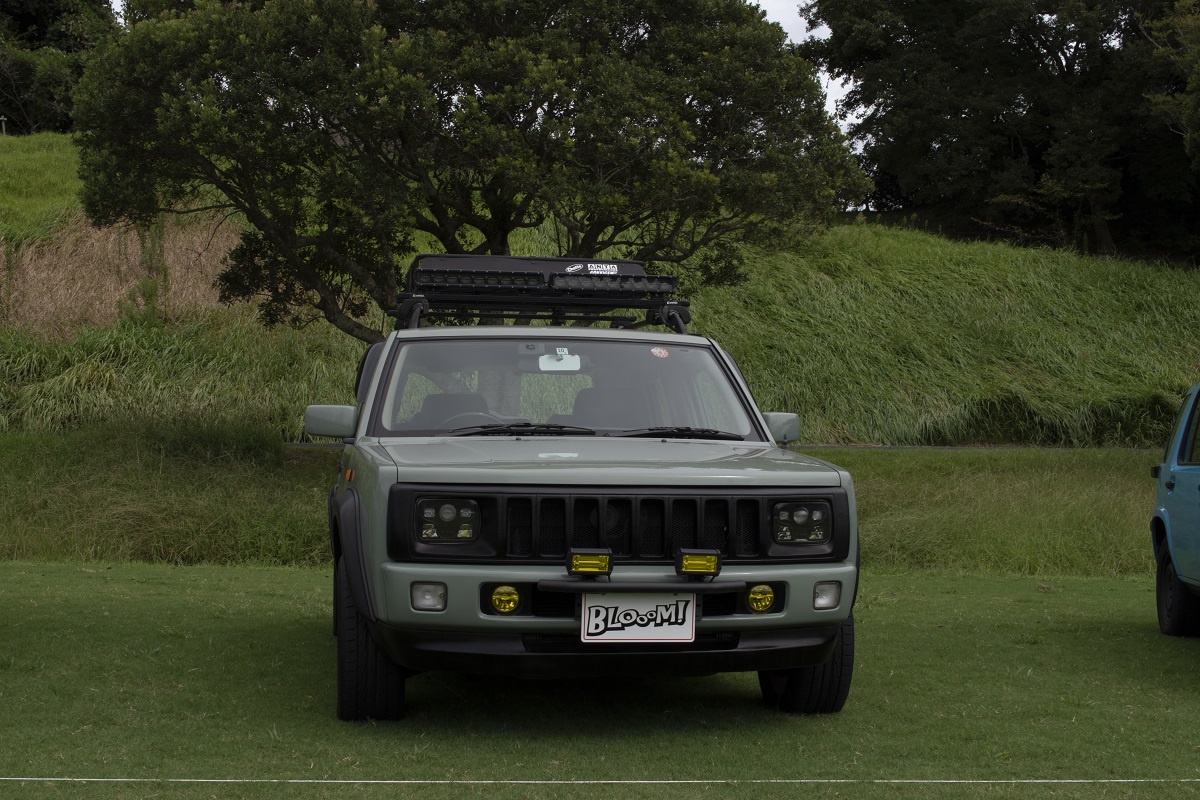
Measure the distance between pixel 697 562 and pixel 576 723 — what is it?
1.10m

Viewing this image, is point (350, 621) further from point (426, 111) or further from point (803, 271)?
point (803, 271)

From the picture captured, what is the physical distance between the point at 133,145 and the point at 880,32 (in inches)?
1283

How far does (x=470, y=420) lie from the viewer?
20.7 feet

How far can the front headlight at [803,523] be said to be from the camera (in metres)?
5.41

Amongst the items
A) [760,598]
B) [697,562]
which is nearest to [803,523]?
[760,598]

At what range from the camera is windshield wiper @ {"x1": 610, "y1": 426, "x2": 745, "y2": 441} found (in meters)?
6.23

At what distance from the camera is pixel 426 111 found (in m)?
15.5

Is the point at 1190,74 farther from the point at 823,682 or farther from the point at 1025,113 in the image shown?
the point at 1025,113

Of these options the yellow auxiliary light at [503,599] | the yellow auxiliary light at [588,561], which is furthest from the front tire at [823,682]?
the yellow auxiliary light at [503,599]

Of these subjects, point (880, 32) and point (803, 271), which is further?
point (880, 32)

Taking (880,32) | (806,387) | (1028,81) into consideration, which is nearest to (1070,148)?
(1028,81)

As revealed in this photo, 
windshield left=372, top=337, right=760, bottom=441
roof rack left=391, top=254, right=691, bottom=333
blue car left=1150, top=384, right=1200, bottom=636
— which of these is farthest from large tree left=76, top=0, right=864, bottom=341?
windshield left=372, top=337, right=760, bottom=441

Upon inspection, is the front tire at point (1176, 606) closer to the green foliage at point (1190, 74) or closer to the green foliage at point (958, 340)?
the green foliage at point (1190, 74)

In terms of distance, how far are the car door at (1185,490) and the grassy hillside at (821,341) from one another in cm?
1354
